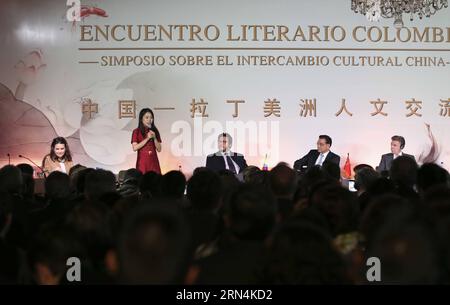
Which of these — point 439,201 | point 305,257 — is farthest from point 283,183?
point 305,257

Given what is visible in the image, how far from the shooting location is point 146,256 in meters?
1.59

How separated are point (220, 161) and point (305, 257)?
7.96m

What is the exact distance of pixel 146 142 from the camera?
10.3 m

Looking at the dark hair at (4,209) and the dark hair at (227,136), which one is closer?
the dark hair at (4,209)

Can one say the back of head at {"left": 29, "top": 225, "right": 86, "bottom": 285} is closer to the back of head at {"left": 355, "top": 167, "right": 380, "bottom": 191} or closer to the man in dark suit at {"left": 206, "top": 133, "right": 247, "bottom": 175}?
the back of head at {"left": 355, "top": 167, "right": 380, "bottom": 191}

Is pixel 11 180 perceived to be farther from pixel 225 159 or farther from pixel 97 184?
pixel 225 159

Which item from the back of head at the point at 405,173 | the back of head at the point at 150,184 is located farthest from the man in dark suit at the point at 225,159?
the back of head at the point at 405,173

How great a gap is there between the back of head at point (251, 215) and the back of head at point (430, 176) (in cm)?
185

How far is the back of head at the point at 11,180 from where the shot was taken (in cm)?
394

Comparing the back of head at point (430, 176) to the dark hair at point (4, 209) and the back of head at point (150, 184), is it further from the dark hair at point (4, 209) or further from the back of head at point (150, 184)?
the dark hair at point (4, 209)

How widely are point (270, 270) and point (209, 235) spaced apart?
4.29 ft
